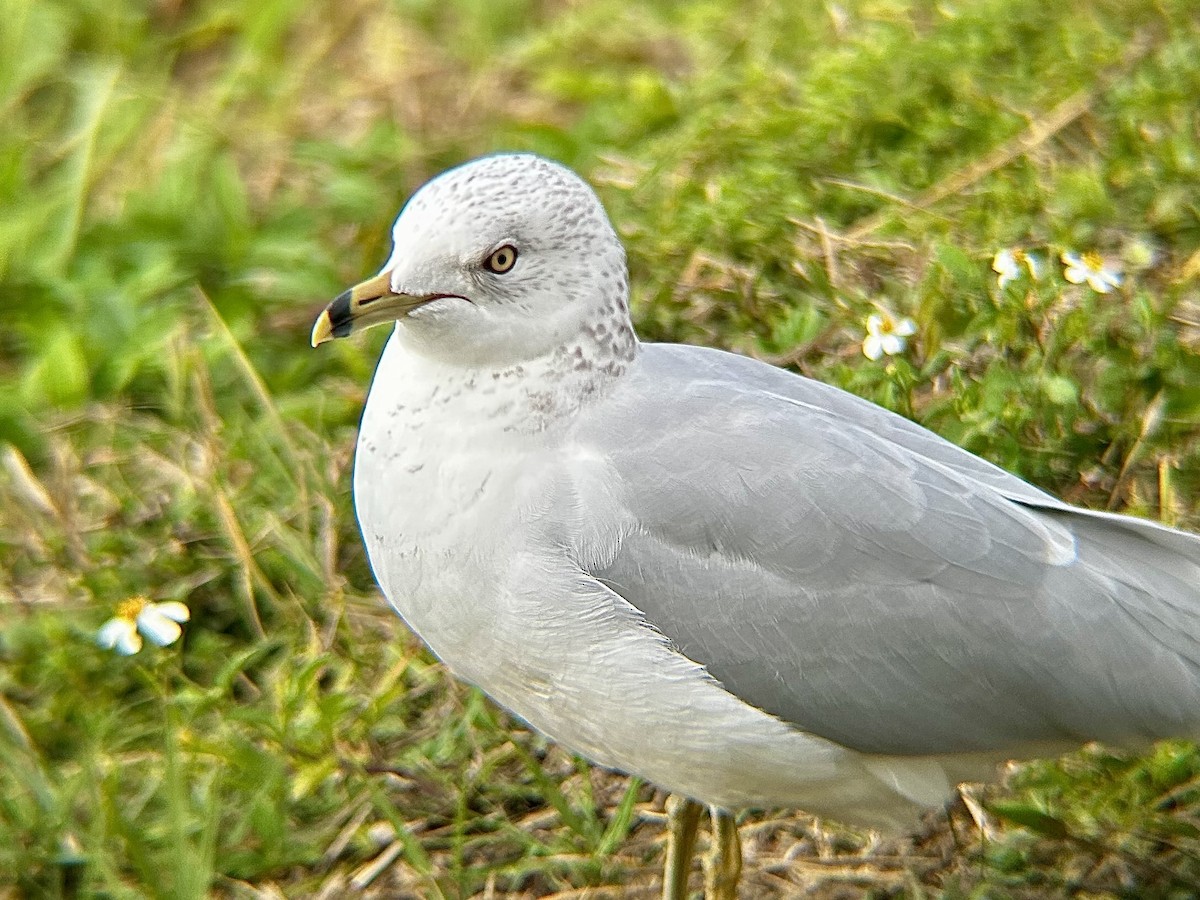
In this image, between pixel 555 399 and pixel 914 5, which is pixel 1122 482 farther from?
pixel 914 5

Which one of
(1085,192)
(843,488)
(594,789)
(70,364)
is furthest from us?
(70,364)

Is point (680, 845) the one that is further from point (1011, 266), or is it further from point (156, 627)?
point (1011, 266)

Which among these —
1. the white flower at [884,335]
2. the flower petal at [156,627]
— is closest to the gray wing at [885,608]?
the white flower at [884,335]

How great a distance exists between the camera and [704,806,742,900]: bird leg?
3258 mm

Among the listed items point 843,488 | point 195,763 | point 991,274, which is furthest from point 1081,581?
point 195,763

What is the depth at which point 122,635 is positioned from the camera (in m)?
3.53

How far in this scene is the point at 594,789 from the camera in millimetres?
3646

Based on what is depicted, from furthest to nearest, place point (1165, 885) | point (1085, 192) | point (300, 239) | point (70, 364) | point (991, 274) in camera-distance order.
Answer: point (300, 239) < point (70, 364) < point (1085, 192) < point (991, 274) < point (1165, 885)

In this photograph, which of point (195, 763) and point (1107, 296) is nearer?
point (195, 763)

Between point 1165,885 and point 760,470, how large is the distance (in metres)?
1.24

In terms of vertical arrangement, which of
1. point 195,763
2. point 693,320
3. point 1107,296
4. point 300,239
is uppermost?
Answer: point 1107,296

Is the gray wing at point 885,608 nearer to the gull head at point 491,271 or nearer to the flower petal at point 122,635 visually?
the gull head at point 491,271

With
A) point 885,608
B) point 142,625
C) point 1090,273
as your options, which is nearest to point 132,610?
point 142,625

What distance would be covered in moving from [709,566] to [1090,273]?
1410 millimetres
